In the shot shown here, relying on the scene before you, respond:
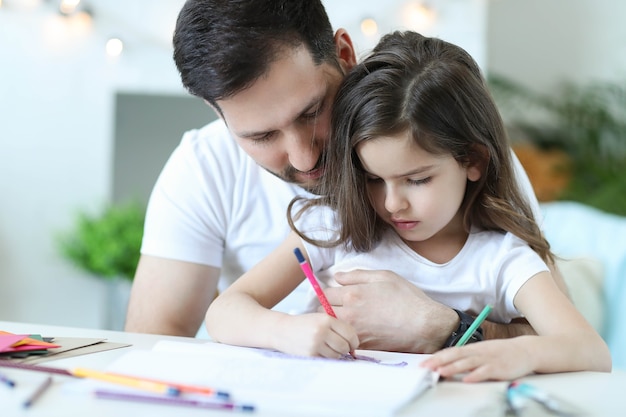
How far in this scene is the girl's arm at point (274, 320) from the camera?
3.39 feet

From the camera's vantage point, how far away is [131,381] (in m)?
0.84

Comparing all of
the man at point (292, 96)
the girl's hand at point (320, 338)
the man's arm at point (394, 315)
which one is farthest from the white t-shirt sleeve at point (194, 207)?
the girl's hand at point (320, 338)

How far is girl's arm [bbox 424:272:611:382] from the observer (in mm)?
958

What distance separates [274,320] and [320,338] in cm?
11

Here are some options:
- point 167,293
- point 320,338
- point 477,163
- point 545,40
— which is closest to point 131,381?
point 320,338

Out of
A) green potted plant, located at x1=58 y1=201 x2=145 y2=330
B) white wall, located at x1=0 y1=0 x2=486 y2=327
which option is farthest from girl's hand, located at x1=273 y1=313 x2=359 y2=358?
white wall, located at x1=0 y1=0 x2=486 y2=327

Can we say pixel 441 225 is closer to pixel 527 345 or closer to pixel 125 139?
pixel 527 345

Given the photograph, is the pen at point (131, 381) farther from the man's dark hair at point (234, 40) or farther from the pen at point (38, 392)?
the man's dark hair at point (234, 40)

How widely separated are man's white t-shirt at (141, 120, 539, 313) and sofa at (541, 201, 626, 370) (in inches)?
28.0

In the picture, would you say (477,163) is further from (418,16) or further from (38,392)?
(418,16)

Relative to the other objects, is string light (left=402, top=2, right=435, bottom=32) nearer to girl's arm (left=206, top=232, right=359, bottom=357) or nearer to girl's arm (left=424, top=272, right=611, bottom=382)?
girl's arm (left=206, top=232, right=359, bottom=357)

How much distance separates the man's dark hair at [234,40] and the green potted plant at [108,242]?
2.31 metres

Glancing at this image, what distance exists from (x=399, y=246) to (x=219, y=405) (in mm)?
666

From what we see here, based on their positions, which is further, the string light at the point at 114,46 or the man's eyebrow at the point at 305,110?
the string light at the point at 114,46
